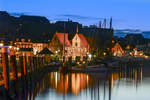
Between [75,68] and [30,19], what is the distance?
7392 cm

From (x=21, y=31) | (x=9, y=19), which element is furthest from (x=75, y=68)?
(x=9, y=19)

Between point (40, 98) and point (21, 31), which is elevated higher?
point (21, 31)

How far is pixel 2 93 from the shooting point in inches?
648

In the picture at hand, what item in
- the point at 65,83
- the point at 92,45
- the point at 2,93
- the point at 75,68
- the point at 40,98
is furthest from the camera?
the point at 92,45

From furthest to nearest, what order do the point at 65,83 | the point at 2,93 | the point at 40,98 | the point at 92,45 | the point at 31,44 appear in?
the point at 31,44 → the point at 92,45 → the point at 65,83 → the point at 40,98 → the point at 2,93

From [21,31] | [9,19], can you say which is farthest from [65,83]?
[9,19]

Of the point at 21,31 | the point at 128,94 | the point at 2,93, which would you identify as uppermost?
the point at 21,31

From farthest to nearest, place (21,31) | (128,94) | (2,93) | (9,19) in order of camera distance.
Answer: (9,19) < (21,31) < (128,94) < (2,93)

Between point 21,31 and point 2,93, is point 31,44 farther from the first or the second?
point 2,93

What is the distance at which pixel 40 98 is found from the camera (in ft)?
71.7

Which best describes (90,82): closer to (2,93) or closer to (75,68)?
(75,68)

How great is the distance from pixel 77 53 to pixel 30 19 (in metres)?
56.2

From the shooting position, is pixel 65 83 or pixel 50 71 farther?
pixel 50 71

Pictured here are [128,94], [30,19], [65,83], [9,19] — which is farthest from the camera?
[30,19]
